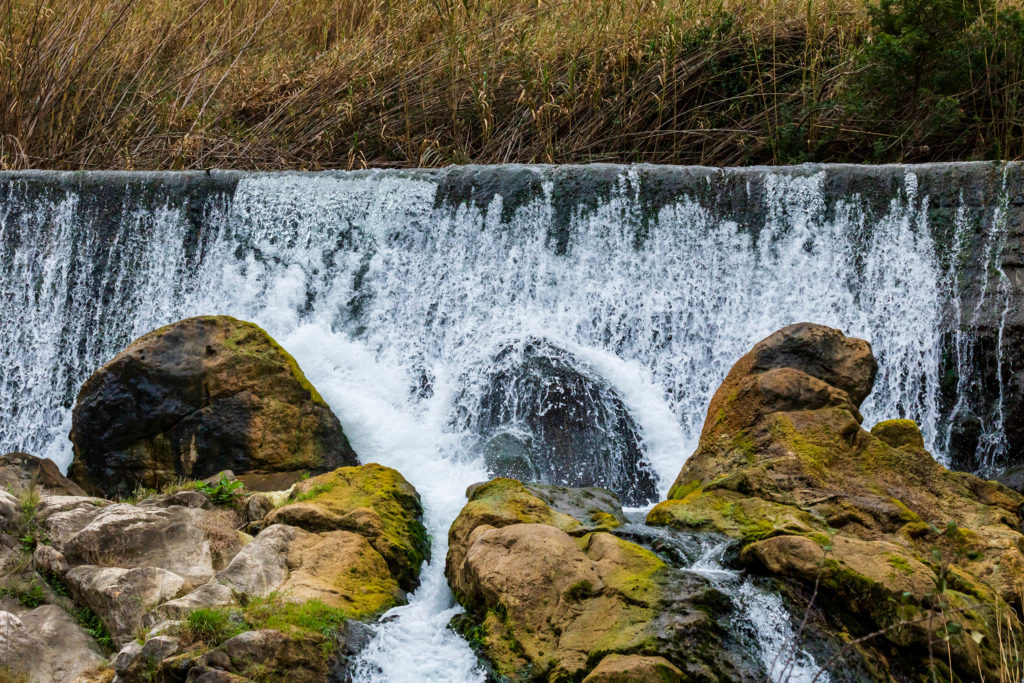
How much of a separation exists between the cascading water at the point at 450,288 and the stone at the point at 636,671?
7.76 ft

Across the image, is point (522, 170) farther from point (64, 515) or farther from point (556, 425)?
point (64, 515)

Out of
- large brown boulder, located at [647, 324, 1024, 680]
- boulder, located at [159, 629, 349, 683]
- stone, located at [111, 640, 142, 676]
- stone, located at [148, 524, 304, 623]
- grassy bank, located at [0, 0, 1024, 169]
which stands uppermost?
grassy bank, located at [0, 0, 1024, 169]

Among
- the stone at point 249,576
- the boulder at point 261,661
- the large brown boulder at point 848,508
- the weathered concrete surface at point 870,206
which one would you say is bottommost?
the boulder at point 261,661

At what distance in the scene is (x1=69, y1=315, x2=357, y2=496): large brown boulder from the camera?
6676mm

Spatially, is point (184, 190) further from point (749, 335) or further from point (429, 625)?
point (429, 625)

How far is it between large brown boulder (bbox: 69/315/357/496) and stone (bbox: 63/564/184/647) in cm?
189

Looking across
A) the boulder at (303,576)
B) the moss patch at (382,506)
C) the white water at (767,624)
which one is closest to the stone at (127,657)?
the boulder at (303,576)

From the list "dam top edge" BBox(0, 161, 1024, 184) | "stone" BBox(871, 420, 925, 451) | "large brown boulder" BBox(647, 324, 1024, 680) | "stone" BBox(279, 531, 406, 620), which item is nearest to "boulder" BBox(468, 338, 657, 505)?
"large brown boulder" BBox(647, 324, 1024, 680)

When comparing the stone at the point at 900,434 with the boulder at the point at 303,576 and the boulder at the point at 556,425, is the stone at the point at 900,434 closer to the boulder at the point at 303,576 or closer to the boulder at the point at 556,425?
the boulder at the point at 556,425

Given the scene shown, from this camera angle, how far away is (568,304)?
7.59m

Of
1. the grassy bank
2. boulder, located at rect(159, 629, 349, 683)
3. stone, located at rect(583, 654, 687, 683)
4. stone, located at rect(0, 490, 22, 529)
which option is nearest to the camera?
stone, located at rect(583, 654, 687, 683)

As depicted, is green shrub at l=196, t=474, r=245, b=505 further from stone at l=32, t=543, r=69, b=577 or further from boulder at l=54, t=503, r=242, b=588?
stone at l=32, t=543, r=69, b=577

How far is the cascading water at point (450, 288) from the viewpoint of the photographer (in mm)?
7105

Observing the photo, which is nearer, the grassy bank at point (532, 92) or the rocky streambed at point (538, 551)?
the rocky streambed at point (538, 551)
